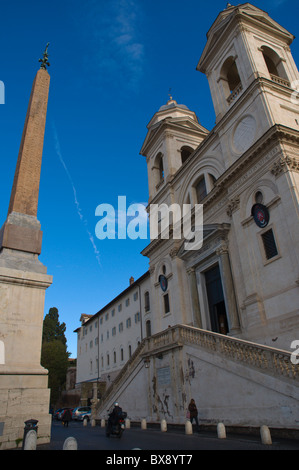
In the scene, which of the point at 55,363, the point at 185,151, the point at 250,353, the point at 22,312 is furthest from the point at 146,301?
the point at 22,312

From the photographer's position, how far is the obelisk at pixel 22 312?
732 cm

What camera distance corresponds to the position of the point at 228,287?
63.8 ft

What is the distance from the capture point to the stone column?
18359 mm

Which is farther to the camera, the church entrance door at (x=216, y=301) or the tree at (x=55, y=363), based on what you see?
the tree at (x=55, y=363)

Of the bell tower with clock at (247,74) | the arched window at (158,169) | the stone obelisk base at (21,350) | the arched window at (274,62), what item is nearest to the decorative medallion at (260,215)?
the bell tower with clock at (247,74)

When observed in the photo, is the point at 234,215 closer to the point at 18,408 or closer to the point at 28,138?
the point at 28,138

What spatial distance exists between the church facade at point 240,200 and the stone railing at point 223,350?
1.12 feet

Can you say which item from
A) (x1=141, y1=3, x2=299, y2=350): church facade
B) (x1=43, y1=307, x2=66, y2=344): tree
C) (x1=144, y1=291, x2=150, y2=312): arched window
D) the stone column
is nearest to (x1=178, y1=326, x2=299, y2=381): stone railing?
(x1=141, y1=3, x2=299, y2=350): church facade

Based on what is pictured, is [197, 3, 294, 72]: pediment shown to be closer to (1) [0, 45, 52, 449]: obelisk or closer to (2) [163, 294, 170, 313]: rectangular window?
(2) [163, 294, 170, 313]: rectangular window

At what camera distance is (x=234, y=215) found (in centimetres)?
1972

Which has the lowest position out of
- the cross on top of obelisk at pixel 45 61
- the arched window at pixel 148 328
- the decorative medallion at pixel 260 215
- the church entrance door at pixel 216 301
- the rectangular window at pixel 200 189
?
the church entrance door at pixel 216 301

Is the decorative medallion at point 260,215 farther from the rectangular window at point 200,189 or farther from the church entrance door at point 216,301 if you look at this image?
the rectangular window at point 200,189

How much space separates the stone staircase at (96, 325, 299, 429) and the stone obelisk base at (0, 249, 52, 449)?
278 inches

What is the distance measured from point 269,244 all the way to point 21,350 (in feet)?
43.4
